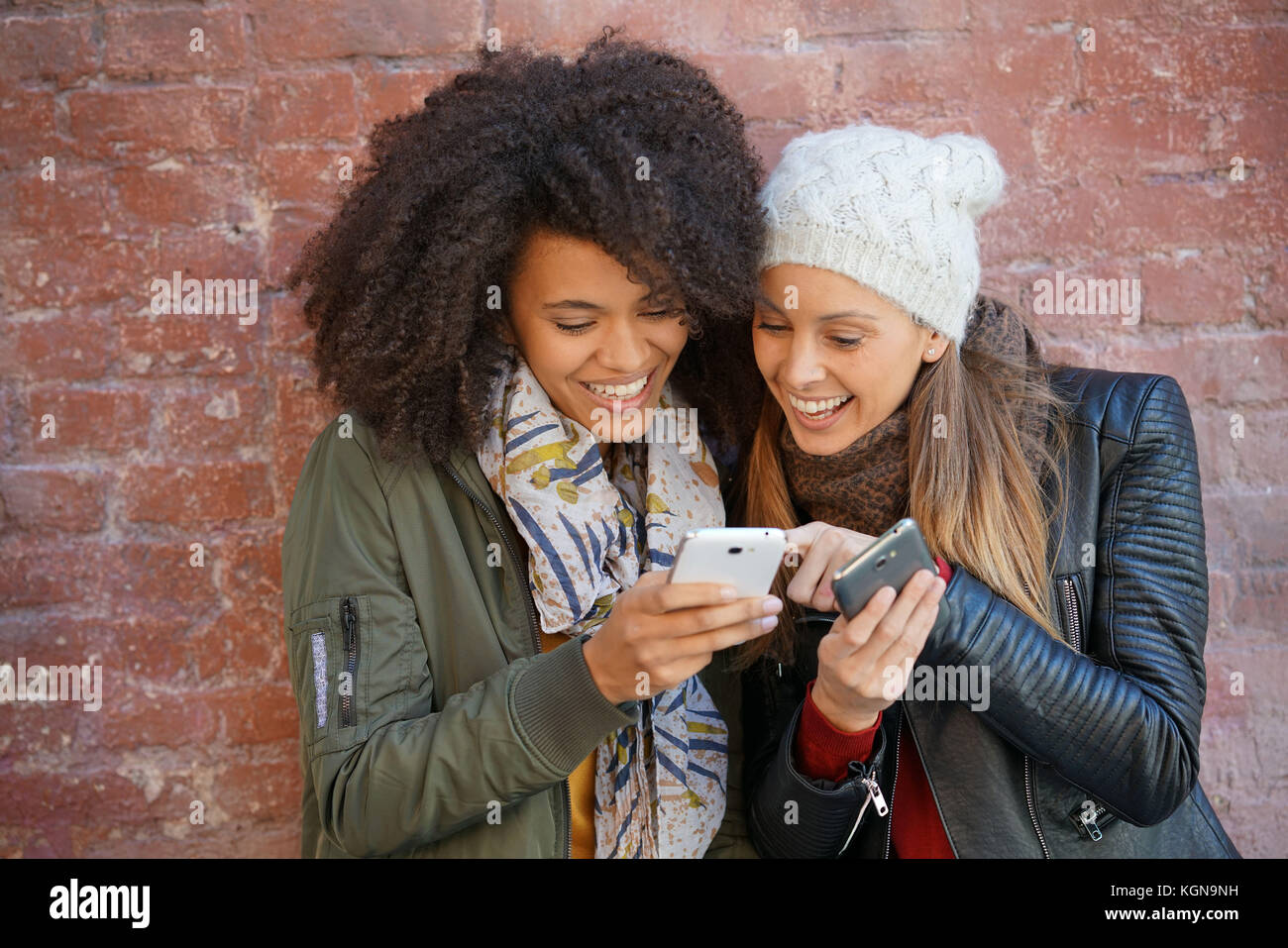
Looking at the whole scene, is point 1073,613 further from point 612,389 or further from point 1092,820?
point 612,389

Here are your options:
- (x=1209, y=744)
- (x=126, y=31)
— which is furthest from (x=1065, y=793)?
(x=126, y=31)

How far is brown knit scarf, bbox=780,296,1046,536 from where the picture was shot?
6.24 feet

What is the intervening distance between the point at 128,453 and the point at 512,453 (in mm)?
911

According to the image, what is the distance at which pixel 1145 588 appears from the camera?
5.81 feet

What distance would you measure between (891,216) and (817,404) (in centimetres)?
33

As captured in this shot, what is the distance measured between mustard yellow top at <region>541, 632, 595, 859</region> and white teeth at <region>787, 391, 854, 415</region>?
566 millimetres

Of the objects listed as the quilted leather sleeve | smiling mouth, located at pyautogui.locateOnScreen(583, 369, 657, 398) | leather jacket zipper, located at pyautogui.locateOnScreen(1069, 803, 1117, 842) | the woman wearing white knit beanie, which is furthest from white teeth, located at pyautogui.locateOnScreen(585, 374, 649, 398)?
leather jacket zipper, located at pyautogui.locateOnScreen(1069, 803, 1117, 842)

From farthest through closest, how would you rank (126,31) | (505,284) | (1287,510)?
(1287,510)
(126,31)
(505,284)

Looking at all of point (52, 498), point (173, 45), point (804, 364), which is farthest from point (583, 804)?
point (173, 45)

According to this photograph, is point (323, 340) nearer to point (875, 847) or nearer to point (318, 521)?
point (318, 521)

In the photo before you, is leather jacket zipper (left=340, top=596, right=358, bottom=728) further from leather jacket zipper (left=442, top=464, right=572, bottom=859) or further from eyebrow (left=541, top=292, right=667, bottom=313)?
eyebrow (left=541, top=292, right=667, bottom=313)

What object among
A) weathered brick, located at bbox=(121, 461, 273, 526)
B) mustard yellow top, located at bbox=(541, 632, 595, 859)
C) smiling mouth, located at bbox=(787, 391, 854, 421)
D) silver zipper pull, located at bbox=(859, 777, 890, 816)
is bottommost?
mustard yellow top, located at bbox=(541, 632, 595, 859)

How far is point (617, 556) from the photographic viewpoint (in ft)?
6.41

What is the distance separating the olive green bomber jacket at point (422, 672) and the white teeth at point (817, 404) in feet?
1.75
